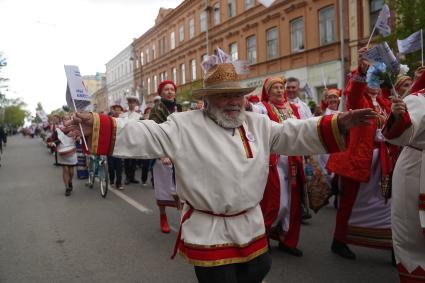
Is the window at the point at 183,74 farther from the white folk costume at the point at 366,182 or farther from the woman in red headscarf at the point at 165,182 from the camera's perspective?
the white folk costume at the point at 366,182

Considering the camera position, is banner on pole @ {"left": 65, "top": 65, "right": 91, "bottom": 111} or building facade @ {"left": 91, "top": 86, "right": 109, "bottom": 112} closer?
banner on pole @ {"left": 65, "top": 65, "right": 91, "bottom": 111}

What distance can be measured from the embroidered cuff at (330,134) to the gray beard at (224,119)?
0.48 meters

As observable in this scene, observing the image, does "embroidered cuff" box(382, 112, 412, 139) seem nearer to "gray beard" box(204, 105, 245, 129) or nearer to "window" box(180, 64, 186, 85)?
"gray beard" box(204, 105, 245, 129)

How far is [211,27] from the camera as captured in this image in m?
33.6

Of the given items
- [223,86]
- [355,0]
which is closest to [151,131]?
[223,86]

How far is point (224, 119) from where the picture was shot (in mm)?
2846

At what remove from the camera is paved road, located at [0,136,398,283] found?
4.55 m

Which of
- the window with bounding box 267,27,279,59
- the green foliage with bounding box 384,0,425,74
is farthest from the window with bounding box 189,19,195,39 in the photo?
the green foliage with bounding box 384,0,425,74

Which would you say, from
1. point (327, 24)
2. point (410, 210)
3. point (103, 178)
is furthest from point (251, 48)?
point (410, 210)

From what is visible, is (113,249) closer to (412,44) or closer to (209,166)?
(209,166)

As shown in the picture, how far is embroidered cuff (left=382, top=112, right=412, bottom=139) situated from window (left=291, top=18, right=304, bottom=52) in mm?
21869

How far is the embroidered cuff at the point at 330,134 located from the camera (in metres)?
2.85

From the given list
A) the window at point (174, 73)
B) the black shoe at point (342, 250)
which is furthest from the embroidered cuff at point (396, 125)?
the window at point (174, 73)

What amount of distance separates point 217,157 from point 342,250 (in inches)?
110
